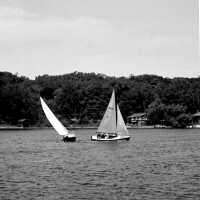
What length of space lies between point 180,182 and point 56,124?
172 ft

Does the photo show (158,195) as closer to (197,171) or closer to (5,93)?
(197,171)

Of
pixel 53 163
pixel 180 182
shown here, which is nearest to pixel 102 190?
pixel 180 182

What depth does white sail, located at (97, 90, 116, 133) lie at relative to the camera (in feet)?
286

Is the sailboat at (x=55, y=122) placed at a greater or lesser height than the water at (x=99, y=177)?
greater

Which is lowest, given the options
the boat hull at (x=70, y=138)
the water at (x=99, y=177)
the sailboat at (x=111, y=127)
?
the water at (x=99, y=177)

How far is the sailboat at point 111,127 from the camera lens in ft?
287

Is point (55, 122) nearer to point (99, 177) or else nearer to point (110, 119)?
point (110, 119)

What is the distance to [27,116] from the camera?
17650 centimetres

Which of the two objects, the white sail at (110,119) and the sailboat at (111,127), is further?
the sailboat at (111,127)

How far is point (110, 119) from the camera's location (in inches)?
3447

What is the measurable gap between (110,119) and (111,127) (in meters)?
1.90

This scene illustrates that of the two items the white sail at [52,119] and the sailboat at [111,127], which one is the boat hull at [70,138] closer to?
the white sail at [52,119]

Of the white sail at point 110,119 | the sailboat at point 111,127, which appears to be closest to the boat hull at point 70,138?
→ the sailboat at point 111,127

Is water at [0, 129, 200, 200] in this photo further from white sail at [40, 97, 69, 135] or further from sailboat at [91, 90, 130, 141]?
white sail at [40, 97, 69, 135]
